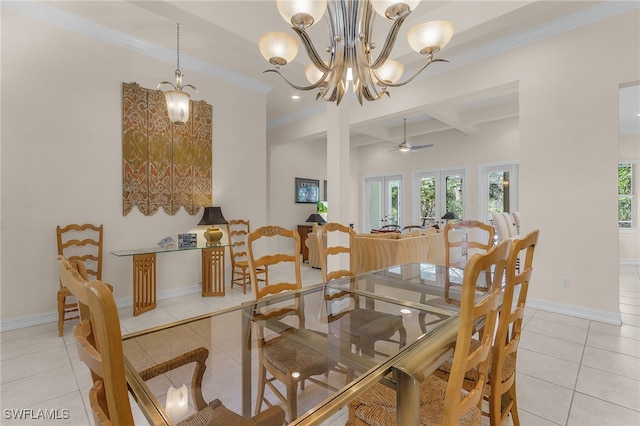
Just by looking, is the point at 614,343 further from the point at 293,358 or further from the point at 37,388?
the point at 37,388

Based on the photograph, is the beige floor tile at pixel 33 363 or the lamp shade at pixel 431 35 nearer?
the lamp shade at pixel 431 35

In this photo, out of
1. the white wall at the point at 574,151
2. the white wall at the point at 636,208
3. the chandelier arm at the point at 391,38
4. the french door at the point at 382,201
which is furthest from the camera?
the french door at the point at 382,201

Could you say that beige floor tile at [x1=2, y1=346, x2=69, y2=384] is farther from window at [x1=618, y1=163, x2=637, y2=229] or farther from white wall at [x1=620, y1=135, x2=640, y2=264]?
window at [x1=618, y1=163, x2=637, y2=229]

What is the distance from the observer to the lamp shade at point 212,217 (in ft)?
13.4

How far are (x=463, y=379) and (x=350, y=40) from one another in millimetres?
2305

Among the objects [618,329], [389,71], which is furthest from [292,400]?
[618,329]

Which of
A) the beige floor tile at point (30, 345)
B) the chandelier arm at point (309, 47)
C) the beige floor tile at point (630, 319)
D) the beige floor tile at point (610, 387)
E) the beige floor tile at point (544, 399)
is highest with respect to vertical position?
the chandelier arm at point (309, 47)

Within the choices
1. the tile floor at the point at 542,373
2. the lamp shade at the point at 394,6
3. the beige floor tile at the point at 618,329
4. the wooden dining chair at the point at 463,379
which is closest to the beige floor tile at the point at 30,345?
the tile floor at the point at 542,373

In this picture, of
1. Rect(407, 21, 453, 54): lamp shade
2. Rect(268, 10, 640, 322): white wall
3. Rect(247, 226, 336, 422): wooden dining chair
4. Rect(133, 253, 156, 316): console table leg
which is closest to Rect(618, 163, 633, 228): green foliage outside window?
Rect(268, 10, 640, 322): white wall

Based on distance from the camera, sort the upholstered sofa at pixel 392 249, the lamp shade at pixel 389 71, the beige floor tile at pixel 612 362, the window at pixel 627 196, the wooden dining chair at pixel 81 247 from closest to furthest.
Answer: the beige floor tile at pixel 612 362 < the lamp shade at pixel 389 71 < the wooden dining chair at pixel 81 247 < the upholstered sofa at pixel 392 249 < the window at pixel 627 196

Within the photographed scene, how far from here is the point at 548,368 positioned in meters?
2.14

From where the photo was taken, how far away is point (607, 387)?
1.91 m

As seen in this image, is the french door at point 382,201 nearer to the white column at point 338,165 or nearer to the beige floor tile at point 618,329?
the white column at point 338,165

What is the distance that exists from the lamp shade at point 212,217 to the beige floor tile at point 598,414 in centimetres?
394
